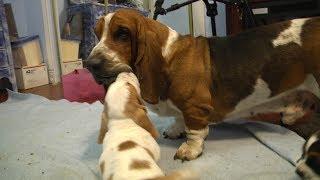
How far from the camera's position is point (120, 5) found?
17.9 ft

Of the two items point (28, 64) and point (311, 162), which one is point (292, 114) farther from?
point (28, 64)

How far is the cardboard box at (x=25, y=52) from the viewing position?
4715 mm

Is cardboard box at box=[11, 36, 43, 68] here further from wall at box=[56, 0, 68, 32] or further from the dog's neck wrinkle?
the dog's neck wrinkle

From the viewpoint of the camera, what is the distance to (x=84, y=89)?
11.0 feet

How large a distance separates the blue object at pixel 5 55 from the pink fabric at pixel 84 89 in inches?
51.4

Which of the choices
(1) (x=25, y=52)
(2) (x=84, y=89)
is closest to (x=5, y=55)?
(1) (x=25, y=52)

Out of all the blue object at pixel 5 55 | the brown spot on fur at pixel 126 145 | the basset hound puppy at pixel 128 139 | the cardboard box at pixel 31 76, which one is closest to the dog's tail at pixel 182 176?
the basset hound puppy at pixel 128 139

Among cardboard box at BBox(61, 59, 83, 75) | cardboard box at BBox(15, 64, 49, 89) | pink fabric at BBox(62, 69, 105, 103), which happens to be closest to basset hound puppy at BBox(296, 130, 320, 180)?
pink fabric at BBox(62, 69, 105, 103)

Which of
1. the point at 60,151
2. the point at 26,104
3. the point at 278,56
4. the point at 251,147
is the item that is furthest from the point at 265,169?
the point at 26,104

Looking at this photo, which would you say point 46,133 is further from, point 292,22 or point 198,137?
point 292,22

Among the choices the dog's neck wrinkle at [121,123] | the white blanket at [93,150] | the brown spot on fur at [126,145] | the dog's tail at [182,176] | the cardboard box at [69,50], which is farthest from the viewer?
the cardboard box at [69,50]

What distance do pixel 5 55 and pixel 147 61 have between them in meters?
2.96

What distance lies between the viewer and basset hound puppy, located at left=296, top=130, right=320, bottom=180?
1.34 meters

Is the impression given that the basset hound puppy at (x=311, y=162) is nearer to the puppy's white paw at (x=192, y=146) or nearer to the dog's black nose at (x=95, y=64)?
the puppy's white paw at (x=192, y=146)
